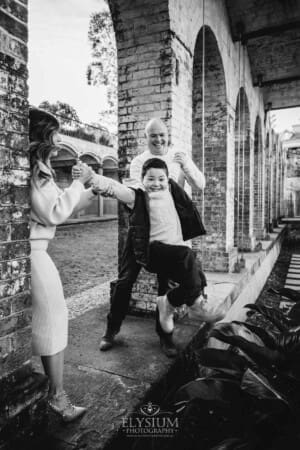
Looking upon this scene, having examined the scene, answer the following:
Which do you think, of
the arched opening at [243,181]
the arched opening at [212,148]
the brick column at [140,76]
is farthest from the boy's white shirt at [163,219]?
the arched opening at [243,181]

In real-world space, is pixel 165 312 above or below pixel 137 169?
below

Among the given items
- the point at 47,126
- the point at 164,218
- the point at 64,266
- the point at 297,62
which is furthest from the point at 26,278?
the point at 297,62

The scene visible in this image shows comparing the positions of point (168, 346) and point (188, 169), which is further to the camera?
point (168, 346)

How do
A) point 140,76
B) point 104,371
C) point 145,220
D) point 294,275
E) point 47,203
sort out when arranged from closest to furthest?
1. point 47,203
2. point 104,371
3. point 145,220
4. point 140,76
5. point 294,275


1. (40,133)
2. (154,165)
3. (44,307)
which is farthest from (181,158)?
(44,307)

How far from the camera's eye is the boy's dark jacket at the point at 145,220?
250cm

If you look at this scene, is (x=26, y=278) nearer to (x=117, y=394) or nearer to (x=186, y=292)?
(x=117, y=394)

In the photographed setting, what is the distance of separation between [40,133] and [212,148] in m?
4.71

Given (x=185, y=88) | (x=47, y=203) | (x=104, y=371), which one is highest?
(x=185, y=88)

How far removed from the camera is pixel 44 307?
66.0 inches

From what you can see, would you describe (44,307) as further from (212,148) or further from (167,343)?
(212,148)

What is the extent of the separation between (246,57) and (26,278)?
322 inches

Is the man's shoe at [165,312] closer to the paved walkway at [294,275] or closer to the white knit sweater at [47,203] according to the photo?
the white knit sweater at [47,203]

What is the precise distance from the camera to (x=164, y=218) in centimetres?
257
